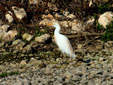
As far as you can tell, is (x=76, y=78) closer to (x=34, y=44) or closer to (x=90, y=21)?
(x=34, y=44)

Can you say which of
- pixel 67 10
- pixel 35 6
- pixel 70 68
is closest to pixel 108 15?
pixel 67 10

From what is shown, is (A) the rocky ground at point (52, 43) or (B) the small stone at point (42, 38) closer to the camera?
(A) the rocky ground at point (52, 43)

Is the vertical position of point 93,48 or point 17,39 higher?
point 17,39

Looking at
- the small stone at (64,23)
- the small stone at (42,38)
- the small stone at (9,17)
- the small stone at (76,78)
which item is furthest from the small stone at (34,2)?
the small stone at (76,78)

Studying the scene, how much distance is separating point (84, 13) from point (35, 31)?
6.33 feet

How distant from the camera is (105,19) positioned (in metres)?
10.8

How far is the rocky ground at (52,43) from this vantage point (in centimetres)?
651

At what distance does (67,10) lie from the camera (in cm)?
1239

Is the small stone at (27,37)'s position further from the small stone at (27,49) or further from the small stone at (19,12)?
the small stone at (19,12)

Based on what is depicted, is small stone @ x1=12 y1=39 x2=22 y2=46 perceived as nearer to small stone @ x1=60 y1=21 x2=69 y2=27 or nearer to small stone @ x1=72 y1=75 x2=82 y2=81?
small stone @ x1=60 y1=21 x2=69 y2=27

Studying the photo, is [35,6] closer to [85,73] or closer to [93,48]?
[93,48]

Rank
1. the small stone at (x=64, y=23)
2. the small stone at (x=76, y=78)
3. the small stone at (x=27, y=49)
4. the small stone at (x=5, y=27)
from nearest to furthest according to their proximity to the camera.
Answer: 1. the small stone at (x=76, y=78)
2. the small stone at (x=27, y=49)
3. the small stone at (x=5, y=27)
4. the small stone at (x=64, y=23)

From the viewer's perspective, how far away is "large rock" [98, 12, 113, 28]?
424 inches

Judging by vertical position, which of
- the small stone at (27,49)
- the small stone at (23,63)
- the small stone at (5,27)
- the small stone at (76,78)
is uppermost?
the small stone at (5,27)
